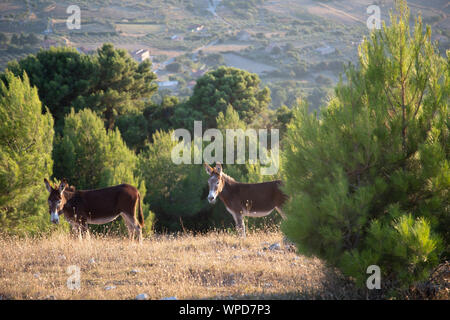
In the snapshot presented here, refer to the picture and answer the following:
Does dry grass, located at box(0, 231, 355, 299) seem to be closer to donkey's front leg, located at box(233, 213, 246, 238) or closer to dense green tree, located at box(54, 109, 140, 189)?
donkey's front leg, located at box(233, 213, 246, 238)

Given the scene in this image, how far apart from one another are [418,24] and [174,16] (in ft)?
324

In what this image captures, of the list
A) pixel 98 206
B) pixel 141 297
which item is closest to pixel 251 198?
pixel 98 206

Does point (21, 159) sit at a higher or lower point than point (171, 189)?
higher

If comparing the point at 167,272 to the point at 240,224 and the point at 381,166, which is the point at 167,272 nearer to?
the point at 381,166

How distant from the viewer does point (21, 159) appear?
1481 centimetres

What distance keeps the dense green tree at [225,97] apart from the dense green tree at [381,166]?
98.1ft

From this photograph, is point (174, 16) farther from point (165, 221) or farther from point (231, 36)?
point (165, 221)

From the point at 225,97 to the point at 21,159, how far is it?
24.6 meters

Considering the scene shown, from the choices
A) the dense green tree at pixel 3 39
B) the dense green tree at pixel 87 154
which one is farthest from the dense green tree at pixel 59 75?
the dense green tree at pixel 3 39

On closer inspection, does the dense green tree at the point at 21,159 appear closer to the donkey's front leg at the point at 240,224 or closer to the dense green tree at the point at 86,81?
the donkey's front leg at the point at 240,224

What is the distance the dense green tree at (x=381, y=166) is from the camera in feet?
17.9

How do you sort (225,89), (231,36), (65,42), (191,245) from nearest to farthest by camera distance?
(191,245)
(225,89)
(65,42)
(231,36)
